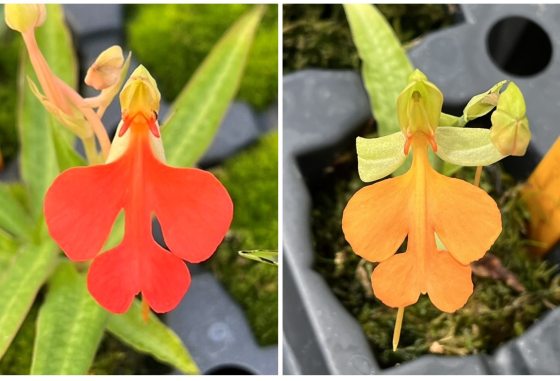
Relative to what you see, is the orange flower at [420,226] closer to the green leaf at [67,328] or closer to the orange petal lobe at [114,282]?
the orange petal lobe at [114,282]

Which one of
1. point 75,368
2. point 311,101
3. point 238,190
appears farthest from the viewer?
point 238,190

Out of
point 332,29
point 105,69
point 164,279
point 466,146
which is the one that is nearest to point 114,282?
point 164,279

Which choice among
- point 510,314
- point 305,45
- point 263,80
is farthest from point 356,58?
point 510,314

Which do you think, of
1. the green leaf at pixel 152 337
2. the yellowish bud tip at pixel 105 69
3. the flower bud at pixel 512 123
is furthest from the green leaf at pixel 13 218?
the flower bud at pixel 512 123

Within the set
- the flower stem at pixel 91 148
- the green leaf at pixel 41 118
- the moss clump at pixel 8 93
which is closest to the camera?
the flower stem at pixel 91 148

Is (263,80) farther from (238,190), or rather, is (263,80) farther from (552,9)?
(552,9)

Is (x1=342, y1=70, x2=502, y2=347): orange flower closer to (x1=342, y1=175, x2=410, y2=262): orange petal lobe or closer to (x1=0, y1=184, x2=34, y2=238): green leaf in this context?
(x1=342, y1=175, x2=410, y2=262): orange petal lobe
